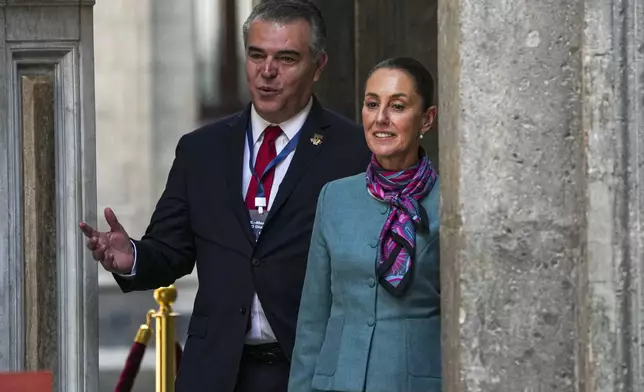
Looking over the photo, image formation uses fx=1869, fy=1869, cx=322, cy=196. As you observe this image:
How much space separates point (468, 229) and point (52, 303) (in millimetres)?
2626

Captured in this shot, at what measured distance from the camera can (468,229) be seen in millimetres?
4309

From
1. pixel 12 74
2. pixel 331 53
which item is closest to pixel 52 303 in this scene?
pixel 12 74

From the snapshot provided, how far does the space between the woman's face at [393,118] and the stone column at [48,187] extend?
6.90ft

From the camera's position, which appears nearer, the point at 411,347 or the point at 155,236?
the point at 411,347

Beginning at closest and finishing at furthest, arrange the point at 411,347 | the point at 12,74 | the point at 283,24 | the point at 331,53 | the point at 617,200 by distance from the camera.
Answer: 1. the point at 617,200
2. the point at 411,347
3. the point at 283,24
4. the point at 12,74
5. the point at 331,53

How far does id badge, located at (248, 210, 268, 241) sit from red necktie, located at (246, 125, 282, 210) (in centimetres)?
2

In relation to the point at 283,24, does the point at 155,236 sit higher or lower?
lower

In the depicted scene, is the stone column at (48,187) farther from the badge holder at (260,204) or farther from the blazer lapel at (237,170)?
the badge holder at (260,204)

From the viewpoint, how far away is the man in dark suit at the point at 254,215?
5.35 metres

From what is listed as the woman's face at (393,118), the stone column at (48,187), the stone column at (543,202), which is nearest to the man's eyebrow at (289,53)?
the woman's face at (393,118)

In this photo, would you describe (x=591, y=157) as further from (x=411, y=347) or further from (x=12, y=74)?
(x=12, y=74)

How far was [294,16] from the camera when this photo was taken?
5520 mm

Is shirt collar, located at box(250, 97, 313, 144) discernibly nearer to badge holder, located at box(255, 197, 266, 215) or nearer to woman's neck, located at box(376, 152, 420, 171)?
badge holder, located at box(255, 197, 266, 215)

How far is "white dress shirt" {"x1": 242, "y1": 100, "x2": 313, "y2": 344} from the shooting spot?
5.36 meters
